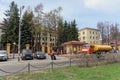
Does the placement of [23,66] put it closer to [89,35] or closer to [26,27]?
[26,27]

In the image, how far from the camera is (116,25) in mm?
97125

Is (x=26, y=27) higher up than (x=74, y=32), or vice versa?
(x=26, y=27)

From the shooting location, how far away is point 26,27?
73.8 metres

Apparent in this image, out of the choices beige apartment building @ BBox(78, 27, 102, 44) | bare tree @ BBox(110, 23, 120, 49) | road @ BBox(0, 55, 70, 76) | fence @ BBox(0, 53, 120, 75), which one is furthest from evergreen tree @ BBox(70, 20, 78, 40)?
fence @ BBox(0, 53, 120, 75)

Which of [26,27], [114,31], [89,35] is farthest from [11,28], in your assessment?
[89,35]

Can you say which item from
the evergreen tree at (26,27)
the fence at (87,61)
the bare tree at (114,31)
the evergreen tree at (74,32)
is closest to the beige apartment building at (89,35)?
the bare tree at (114,31)

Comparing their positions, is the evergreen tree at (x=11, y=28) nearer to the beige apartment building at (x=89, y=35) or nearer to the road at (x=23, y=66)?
the road at (x=23, y=66)

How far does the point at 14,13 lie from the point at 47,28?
10.5m

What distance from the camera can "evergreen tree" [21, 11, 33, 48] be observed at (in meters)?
72.5

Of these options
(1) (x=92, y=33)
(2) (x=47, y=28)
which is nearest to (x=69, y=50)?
(2) (x=47, y=28)

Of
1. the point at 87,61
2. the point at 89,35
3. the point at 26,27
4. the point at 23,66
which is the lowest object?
the point at 23,66

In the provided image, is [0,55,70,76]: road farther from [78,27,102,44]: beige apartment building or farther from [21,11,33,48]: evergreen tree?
[78,27,102,44]: beige apartment building

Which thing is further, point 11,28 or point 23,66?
point 11,28

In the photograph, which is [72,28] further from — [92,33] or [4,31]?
[92,33]
